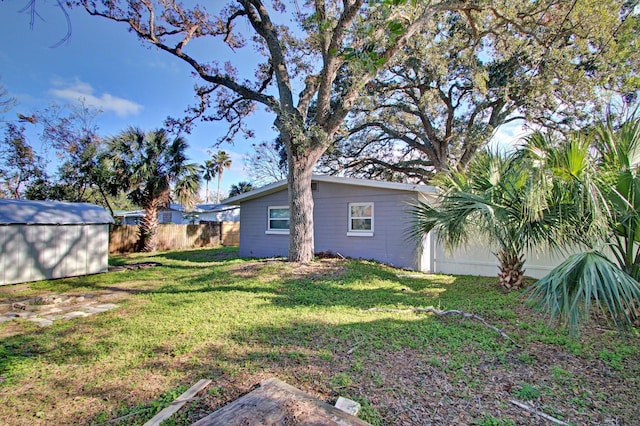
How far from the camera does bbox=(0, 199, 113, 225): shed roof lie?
8.07 m

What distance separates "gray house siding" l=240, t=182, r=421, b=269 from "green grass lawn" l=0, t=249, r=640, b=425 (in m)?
3.87

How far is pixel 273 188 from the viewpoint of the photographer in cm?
1226

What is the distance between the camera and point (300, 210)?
898cm

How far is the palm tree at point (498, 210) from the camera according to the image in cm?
481

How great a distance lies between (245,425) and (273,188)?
10.5 m

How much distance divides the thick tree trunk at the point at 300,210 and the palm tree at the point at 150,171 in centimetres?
890

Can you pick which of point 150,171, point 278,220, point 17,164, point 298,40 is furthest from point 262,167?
point 298,40

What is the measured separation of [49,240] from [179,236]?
9775 millimetres

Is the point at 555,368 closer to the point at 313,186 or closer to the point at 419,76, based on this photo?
the point at 313,186

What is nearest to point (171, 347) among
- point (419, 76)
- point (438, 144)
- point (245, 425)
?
point (245, 425)

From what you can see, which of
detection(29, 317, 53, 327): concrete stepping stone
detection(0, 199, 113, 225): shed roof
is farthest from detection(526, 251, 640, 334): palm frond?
detection(0, 199, 113, 225): shed roof

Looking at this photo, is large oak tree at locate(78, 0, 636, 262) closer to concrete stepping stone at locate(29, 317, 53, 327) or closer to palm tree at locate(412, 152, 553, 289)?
palm tree at locate(412, 152, 553, 289)

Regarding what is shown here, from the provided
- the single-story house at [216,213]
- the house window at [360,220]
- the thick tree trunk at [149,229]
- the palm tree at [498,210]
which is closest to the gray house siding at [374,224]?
the house window at [360,220]

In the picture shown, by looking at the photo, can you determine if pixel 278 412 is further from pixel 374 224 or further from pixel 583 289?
pixel 374 224
